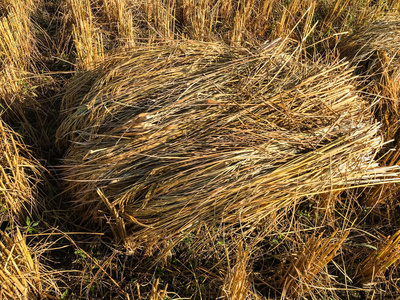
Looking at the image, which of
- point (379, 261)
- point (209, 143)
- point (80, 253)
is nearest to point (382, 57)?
point (379, 261)

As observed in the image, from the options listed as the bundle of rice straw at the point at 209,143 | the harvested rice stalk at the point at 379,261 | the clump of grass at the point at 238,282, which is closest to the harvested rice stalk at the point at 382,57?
the bundle of rice straw at the point at 209,143

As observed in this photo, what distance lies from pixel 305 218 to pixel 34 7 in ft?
8.72

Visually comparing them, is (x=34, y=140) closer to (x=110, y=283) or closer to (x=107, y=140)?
(x=107, y=140)

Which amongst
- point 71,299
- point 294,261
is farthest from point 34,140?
point 294,261

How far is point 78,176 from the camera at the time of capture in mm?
1822

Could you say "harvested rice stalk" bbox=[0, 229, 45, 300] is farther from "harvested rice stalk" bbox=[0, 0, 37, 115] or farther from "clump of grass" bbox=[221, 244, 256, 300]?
"harvested rice stalk" bbox=[0, 0, 37, 115]

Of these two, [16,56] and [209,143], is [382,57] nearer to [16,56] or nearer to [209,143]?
[209,143]

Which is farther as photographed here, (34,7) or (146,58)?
(34,7)

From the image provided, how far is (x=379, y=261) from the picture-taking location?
174 centimetres

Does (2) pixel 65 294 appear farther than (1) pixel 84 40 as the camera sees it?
No

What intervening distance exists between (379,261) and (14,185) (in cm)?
185

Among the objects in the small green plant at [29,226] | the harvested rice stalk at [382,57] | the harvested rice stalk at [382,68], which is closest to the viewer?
the small green plant at [29,226]

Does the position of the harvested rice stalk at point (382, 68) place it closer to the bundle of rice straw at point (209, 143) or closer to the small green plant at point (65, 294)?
the bundle of rice straw at point (209, 143)

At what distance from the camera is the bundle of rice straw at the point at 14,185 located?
177cm
